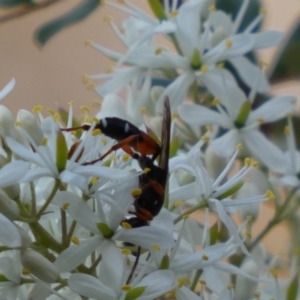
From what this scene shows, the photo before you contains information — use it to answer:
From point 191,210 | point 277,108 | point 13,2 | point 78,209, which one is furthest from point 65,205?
point 13,2

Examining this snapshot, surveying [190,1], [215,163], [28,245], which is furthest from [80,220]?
[190,1]

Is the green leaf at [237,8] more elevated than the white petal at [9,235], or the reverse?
the white petal at [9,235]

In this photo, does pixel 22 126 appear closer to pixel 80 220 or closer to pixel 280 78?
pixel 80 220

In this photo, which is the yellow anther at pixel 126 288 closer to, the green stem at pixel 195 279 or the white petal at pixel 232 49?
the green stem at pixel 195 279

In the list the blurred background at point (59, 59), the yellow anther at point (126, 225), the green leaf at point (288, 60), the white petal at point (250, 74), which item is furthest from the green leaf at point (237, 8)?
the blurred background at point (59, 59)

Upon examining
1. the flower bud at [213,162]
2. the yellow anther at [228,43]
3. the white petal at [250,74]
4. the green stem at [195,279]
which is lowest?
the green stem at [195,279]

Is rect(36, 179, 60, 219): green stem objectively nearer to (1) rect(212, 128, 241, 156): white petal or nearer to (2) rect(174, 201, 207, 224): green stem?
(2) rect(174, 201, 207, 224): green stem

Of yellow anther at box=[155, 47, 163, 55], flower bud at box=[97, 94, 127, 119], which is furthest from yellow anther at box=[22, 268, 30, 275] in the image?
yellow anther at box=[155, 47, 163, 55]

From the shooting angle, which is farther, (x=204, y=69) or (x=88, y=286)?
(x=204, y=69)

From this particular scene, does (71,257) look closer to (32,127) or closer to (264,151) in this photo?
(32,127)
